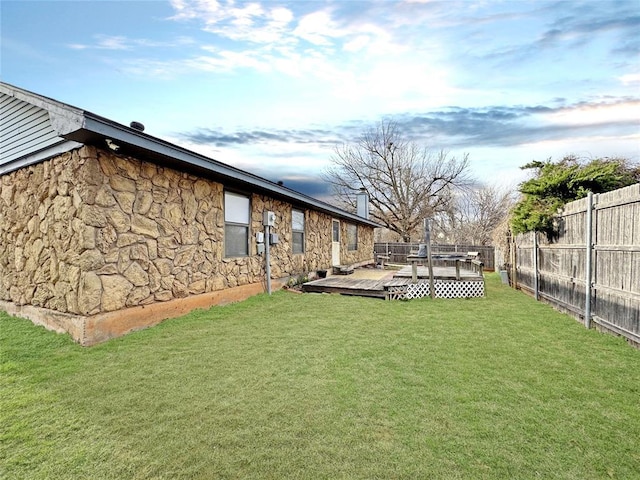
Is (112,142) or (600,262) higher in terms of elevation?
(112,142)

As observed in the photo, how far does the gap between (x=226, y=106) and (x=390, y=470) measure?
898cm

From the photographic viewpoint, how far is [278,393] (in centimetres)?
275

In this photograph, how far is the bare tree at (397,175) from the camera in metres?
22.9

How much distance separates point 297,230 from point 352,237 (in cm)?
621

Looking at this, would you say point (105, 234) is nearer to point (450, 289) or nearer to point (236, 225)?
point (236, 225)

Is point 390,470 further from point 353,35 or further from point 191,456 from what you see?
point 353,35

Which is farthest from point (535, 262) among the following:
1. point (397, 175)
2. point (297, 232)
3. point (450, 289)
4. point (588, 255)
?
point (397, 175)

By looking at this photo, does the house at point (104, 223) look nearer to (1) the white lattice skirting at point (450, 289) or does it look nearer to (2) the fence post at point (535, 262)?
(1) the white lattice skirting at point (450, 289)

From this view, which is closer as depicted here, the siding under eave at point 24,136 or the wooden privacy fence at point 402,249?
the siding under eave at point 24,136

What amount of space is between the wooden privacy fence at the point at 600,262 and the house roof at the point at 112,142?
5.89 metres

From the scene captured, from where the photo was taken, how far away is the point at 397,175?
23.5 metres

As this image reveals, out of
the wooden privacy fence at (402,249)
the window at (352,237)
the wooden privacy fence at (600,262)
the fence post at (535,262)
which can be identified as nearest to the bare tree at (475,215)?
the wooden privacy fence at (402,249)

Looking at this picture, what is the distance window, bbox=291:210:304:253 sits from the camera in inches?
375

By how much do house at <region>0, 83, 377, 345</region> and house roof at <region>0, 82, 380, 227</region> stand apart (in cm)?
2
